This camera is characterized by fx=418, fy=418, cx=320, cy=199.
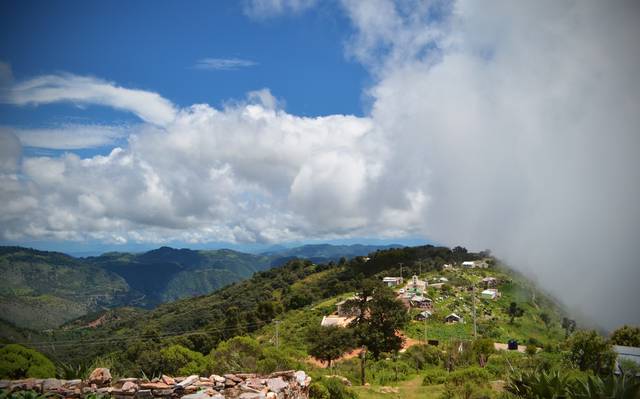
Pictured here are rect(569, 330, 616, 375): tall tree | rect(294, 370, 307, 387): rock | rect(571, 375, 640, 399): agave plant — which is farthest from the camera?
rect(569, 330, 616, 375): tall tree

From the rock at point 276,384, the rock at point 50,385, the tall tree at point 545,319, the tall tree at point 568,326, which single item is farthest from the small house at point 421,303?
the rock at point 50,385

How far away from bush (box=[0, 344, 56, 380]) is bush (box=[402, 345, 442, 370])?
21529 mm

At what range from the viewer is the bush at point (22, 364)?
12180 millimetres

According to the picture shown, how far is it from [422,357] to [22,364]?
24.1 metres

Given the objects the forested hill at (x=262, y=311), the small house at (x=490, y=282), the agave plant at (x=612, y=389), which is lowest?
the forested hill at (x=262, y=311)

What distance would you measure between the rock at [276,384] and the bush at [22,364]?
7.37 m

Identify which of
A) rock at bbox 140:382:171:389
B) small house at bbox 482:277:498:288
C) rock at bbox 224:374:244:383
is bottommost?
small house at bbox 482:277:498:288

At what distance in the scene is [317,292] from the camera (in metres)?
84.8

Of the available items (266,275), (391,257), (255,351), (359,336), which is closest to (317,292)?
(391,257)

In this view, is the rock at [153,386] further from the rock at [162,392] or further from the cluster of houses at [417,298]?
the cluster of houses at [417,298]

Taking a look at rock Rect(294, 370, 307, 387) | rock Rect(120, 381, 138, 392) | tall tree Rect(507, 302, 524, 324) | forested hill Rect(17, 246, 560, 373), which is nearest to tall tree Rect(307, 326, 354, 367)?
→ forested hill Rect(17, 246, 560, 373)

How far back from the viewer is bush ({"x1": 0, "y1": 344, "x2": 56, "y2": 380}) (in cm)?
1218

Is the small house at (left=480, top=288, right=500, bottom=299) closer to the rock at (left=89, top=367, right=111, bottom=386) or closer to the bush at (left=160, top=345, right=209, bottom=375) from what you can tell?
the bush at (left=160, top=345, right=209, bottom=375)

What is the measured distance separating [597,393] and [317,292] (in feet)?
257
